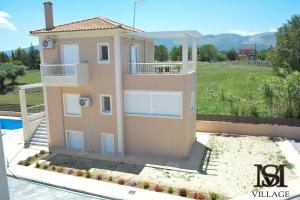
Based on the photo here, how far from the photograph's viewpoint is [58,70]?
18578 millimetres

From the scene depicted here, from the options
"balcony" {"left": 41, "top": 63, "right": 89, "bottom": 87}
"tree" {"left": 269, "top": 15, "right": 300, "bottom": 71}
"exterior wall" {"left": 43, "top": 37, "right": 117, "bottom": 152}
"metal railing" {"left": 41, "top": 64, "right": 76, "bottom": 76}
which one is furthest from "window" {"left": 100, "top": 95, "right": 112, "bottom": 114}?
"tree" {"left": 269, "top": 15, "right": 300, "bottom": 71}

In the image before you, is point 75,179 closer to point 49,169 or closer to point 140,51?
point 49,169

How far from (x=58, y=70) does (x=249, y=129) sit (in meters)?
15.1

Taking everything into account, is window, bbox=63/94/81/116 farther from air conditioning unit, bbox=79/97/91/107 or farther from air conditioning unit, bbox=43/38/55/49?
air conditioning unit, bbox=43/38/55/49

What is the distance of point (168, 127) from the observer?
17375 mm

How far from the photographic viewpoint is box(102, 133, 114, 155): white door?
18719mm

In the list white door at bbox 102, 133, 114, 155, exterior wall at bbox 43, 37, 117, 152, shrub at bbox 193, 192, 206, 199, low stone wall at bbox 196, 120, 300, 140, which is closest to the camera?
shrub at bbox 193, 192, 206, 199

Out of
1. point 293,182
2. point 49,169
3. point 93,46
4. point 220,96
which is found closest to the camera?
point 293,182

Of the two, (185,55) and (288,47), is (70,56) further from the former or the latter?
(288,47)

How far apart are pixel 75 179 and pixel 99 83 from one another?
6221 millimetres

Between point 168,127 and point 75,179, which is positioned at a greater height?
point 168,127

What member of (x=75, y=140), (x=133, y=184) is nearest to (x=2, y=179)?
(x=133, y=184)

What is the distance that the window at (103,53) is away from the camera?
57.5ft

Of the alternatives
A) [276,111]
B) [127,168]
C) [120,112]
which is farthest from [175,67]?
[276,111]
